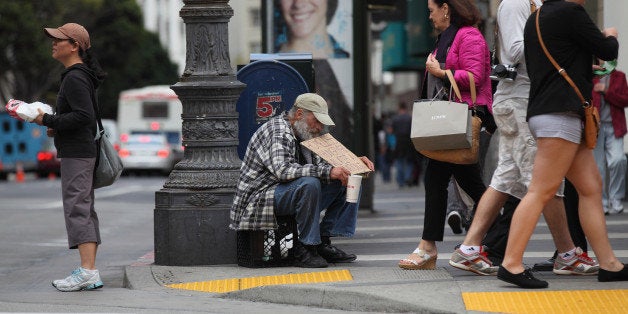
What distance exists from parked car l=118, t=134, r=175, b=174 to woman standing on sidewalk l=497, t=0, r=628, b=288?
32.5 metres

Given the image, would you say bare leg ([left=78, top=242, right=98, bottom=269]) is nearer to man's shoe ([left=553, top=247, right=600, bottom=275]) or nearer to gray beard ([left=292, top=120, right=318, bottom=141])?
gray beard ([left=292, top=120, right=318, bottom=141])

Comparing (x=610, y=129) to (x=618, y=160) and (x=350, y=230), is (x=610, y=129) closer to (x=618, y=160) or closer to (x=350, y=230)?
(x=618, y=160)

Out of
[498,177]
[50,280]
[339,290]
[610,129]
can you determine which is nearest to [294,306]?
[339,290]

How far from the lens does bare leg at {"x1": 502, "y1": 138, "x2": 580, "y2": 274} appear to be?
7023 millimetres

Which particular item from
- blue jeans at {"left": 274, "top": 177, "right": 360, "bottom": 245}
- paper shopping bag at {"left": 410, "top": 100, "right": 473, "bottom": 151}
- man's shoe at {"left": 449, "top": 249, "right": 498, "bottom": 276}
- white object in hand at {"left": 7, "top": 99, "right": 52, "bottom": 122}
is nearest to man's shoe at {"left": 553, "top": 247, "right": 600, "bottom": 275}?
man's shoe at {"left": 449, "top": 249, "right": 498, "bottom": 276}

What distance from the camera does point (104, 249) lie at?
1206 centimetres

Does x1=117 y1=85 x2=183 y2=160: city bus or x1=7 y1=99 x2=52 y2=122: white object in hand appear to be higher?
x1=7 y1=99 x2=52 y2=122: white object in hand

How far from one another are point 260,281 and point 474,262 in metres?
1.32

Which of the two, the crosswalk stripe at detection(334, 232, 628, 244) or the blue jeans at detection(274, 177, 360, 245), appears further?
the crosswalk stripe at detection(334, 232, 628, 244)

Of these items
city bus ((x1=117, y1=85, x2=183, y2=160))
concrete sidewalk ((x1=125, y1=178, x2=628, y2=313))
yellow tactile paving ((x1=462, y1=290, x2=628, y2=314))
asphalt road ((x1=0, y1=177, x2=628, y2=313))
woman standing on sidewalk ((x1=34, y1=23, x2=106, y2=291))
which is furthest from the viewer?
city bus ((x1=117, y1=85, x2=183, y2=160))

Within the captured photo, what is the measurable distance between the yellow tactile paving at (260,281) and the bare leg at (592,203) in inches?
57.7

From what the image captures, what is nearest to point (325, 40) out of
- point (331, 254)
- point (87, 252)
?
point (331, 254)

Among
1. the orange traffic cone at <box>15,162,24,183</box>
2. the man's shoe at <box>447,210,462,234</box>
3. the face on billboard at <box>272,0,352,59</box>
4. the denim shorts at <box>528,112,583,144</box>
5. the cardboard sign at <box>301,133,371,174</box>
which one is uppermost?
the face on billboard at <box>272,0,352,59</box>

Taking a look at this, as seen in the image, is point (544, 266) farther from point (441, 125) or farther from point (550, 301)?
point (550, 301)
